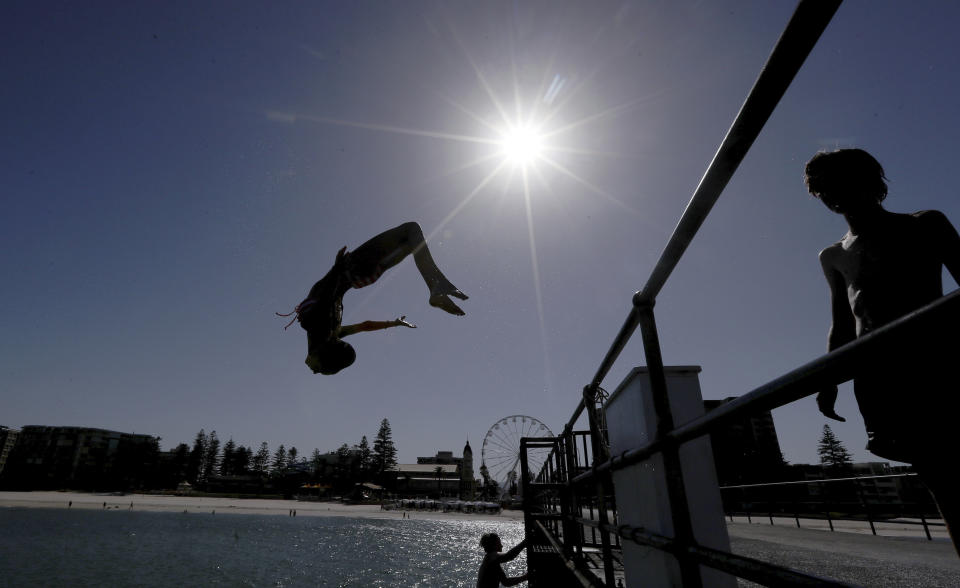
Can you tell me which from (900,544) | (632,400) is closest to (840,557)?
(900,544)

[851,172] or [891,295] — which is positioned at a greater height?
[851,172]

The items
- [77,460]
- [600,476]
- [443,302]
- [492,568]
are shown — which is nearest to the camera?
[600,476]

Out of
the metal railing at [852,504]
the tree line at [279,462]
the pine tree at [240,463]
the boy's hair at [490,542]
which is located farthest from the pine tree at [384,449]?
the boy's hair at [490,542]

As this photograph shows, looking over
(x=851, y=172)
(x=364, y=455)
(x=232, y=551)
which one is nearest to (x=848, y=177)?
(x=851, y=172)

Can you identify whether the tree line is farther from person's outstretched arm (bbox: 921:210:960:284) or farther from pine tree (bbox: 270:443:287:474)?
person's outstretched arm (bbox: 921:210:960:284)

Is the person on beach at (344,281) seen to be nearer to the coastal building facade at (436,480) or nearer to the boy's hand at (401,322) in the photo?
the boy's hand at (401,322)

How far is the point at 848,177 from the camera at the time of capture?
1.46 meters

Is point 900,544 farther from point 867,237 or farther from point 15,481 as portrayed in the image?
point 15,481

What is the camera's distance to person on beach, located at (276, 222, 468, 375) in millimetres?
3994

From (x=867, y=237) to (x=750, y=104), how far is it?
93 centimetres

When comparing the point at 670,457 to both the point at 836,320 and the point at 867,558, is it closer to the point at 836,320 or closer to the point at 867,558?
the point at 836,320

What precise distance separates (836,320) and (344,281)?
359 cm

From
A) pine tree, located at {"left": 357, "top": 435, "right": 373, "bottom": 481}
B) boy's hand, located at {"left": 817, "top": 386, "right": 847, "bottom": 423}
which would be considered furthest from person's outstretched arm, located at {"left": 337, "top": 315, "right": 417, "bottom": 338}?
pine tree, located at {"left": 357, "top": 435, "right": 373, "bottom": 481}

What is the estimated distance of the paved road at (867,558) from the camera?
197 inches
